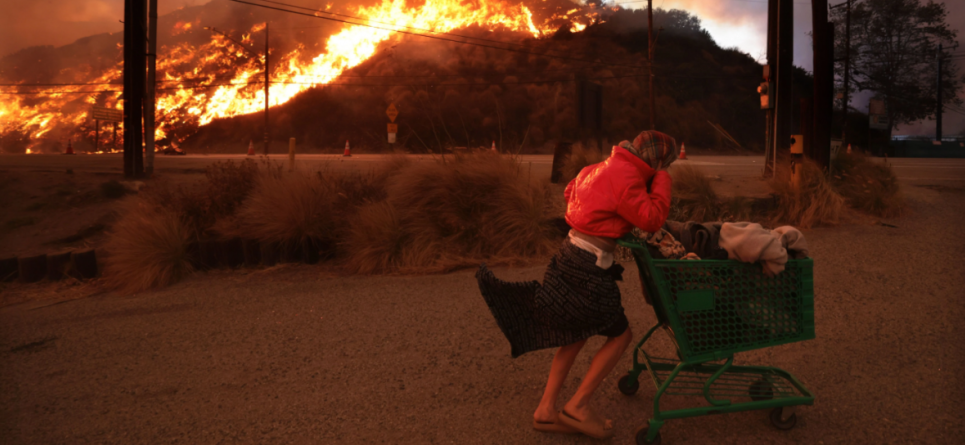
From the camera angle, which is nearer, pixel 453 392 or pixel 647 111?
pixel 453 392

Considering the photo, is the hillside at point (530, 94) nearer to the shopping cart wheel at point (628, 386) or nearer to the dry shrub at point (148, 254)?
the dry shrub at point (148, 254)

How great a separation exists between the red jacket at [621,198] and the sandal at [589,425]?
88 centimetres

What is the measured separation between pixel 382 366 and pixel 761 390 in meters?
2.24

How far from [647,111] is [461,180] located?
40418mm

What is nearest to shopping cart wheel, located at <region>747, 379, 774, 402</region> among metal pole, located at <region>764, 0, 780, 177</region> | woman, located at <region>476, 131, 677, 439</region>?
woman, located at <region>476, 131, 677, 439</region>

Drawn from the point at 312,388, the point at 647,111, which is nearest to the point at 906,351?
the point at 312,388

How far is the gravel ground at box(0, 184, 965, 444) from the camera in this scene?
10.6ft

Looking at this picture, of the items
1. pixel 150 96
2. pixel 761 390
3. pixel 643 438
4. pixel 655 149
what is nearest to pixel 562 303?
pixel 643 438

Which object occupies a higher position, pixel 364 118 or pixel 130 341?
pixel 364 118

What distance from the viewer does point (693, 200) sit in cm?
837

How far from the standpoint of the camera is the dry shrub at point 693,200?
805 centimetres

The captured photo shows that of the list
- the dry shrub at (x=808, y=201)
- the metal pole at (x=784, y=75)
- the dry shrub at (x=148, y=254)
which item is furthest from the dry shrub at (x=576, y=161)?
the dry shrub at (x=148, y=254)

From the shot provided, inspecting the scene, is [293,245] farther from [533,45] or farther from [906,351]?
[533,45]

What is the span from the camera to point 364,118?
45.6 m
